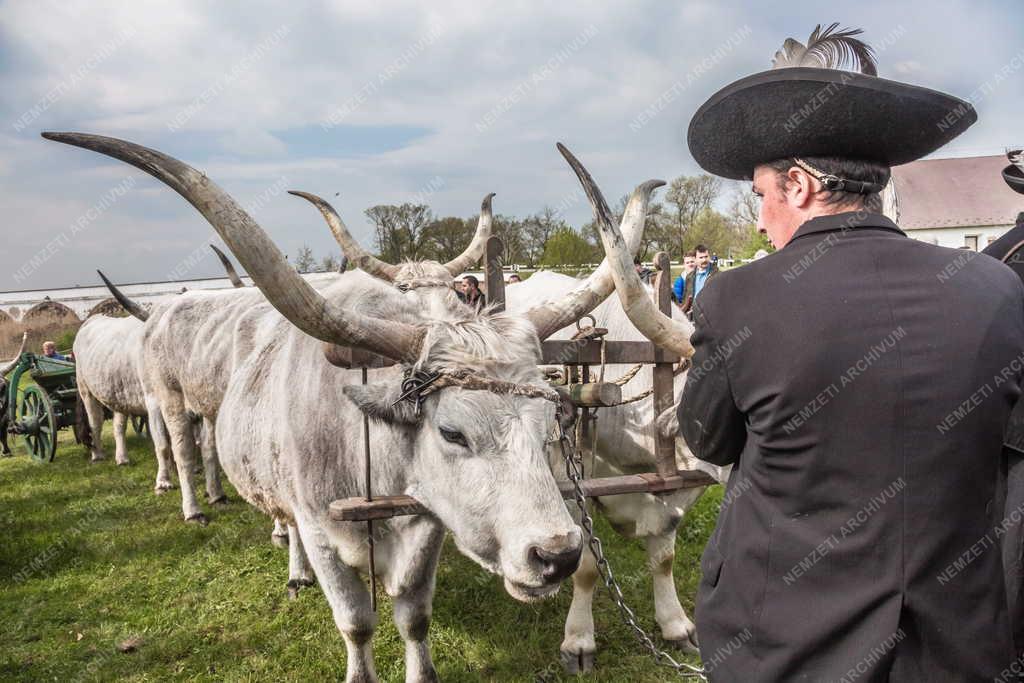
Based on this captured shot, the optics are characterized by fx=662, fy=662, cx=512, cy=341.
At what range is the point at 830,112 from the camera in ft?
5.07

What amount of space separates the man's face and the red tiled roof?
40.7m

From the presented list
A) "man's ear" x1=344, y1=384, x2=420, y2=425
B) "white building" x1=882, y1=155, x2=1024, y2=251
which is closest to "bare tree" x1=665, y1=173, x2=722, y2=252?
"white building" x1=882, y1=155, x2=1024, y2=251

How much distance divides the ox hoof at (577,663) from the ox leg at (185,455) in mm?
4775

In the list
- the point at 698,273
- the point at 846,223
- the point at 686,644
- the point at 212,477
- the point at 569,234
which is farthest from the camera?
the point at 569,234

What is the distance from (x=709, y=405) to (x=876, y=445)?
367mm

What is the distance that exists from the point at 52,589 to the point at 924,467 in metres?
6.61

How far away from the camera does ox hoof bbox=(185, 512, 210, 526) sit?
7.16 m

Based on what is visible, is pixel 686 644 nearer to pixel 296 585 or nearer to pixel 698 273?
pixel 296 585

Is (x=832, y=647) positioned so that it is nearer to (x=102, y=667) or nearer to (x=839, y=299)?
(x=839, y=299)

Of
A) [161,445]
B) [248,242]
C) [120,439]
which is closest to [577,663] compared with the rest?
[248,242]

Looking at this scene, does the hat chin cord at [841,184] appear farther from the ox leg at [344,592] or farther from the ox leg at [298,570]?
the ox leg at [298,570]

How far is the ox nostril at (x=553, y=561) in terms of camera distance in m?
2.28

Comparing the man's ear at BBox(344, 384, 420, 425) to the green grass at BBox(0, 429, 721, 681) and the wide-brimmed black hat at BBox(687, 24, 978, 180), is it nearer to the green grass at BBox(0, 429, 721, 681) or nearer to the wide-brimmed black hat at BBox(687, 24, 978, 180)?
the wide-brimmed black hat at BBox(687, 24, 978, 180)

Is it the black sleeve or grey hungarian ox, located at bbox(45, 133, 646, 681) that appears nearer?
the black sleeve
